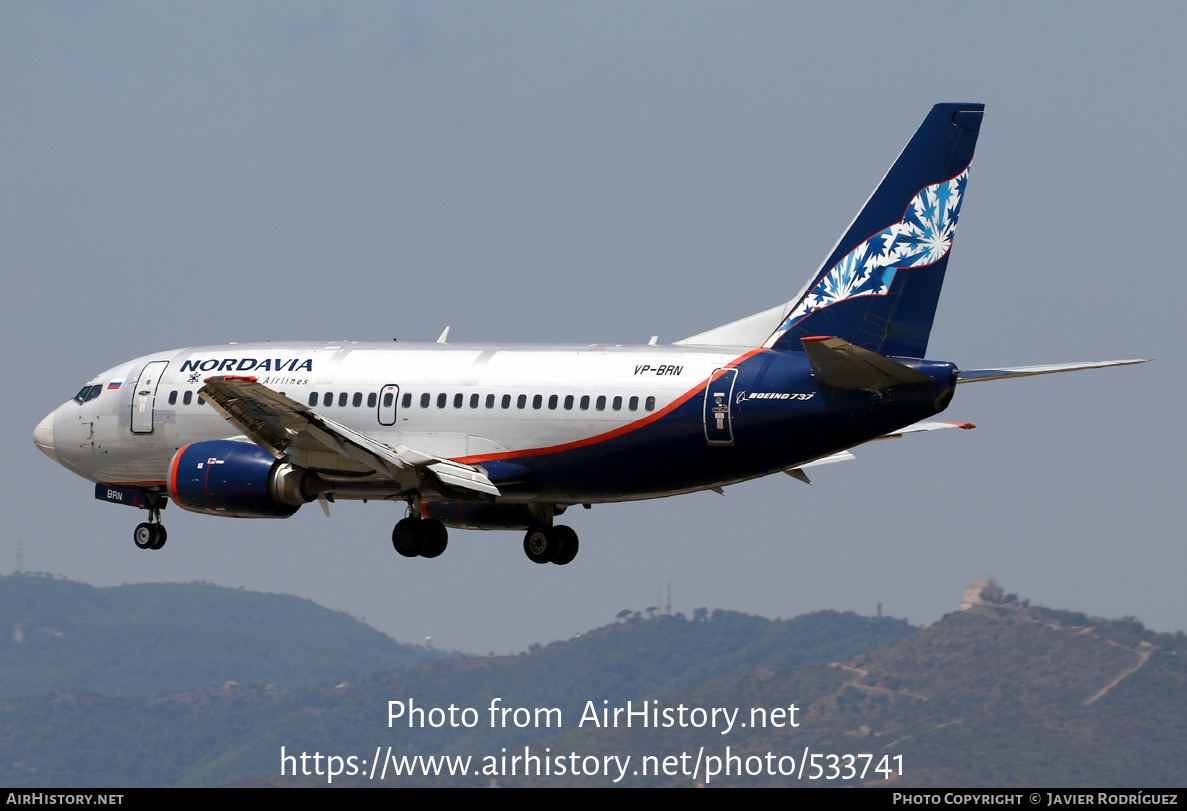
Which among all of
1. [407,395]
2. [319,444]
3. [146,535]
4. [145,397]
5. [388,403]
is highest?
[407,395]

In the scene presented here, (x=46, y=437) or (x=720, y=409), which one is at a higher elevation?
(x=720, y=409)

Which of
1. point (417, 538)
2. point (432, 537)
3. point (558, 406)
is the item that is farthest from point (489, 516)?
point (558, 406)

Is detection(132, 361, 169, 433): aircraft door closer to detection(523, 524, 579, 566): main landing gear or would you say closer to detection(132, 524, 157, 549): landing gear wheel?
detection(132, 524, 157, 549): landing gear wheel

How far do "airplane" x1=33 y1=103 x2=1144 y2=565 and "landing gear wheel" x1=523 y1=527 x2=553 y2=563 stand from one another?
4.2 inches

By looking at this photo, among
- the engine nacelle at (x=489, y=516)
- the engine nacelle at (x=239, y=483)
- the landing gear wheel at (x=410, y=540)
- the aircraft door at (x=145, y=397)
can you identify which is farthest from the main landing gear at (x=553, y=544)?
the aircraft door at (x=145, y=397)

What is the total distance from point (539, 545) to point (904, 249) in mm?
14462

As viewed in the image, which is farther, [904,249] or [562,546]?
[562,546]

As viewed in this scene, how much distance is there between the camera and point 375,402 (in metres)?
50.9

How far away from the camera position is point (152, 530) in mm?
55406

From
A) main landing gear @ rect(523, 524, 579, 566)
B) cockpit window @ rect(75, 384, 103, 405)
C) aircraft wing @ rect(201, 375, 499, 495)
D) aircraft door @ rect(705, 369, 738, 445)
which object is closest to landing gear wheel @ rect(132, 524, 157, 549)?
cockpit window @ rect(75, 384, 103, 405)

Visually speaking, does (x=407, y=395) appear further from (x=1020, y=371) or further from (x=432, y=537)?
(x=1020, y=371)

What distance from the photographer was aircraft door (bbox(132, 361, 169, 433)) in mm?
53688

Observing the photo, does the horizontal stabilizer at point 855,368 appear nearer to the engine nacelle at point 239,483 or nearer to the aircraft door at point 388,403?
the aircraft door at point 388,403

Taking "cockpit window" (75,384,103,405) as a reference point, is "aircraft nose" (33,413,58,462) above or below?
below
